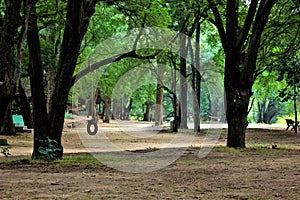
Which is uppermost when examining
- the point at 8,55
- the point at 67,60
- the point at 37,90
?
the point at 67,60

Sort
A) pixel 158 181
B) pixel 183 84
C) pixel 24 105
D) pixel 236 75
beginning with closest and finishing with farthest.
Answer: pixel 158 181 < pixel 236 75 < pixel 24 105 < pixel 183 84

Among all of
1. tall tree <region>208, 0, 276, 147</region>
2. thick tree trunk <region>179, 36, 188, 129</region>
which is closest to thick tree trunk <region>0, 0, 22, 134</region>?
tall tree <region>208, 0, 276, 147</region>

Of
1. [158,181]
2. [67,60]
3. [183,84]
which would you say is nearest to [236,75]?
[67,60]

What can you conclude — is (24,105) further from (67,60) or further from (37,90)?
(67,60)

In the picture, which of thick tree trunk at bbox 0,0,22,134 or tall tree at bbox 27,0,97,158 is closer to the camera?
thick tree trunk at bbox 0,0,22,134

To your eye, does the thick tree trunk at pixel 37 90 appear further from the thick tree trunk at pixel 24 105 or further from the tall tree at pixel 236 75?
the thick tree trunk at pixel 24 105

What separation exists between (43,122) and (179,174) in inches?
164

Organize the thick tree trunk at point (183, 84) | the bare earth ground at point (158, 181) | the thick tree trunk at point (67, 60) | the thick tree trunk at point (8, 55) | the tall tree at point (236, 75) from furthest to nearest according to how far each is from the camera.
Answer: the thick tree trunk at point (183, 84), the tall tree at point (236, 75), the thick tree trunk at point (67, 60), the thick tree trunk at point (8, 55), the bare earth ground at point (158, 181)

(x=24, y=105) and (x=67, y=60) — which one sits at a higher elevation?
(x=67, y=60)

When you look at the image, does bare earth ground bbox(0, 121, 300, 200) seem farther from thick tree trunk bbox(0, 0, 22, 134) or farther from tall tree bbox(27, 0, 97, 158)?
thick tree trunk bbox(0, 0, 22, 134)

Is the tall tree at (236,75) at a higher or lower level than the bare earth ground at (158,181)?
higher

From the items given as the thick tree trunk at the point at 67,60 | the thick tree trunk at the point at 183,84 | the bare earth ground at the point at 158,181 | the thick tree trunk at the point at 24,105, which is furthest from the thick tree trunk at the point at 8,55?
the thick tree trunk at the point at 183,84

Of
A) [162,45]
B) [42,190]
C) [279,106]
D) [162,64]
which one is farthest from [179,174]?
[279,106]

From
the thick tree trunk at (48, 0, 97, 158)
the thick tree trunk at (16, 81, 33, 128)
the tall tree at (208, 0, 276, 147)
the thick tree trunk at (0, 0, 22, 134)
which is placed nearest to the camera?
the thick tree trunk at (0, 0, 22, 134)
